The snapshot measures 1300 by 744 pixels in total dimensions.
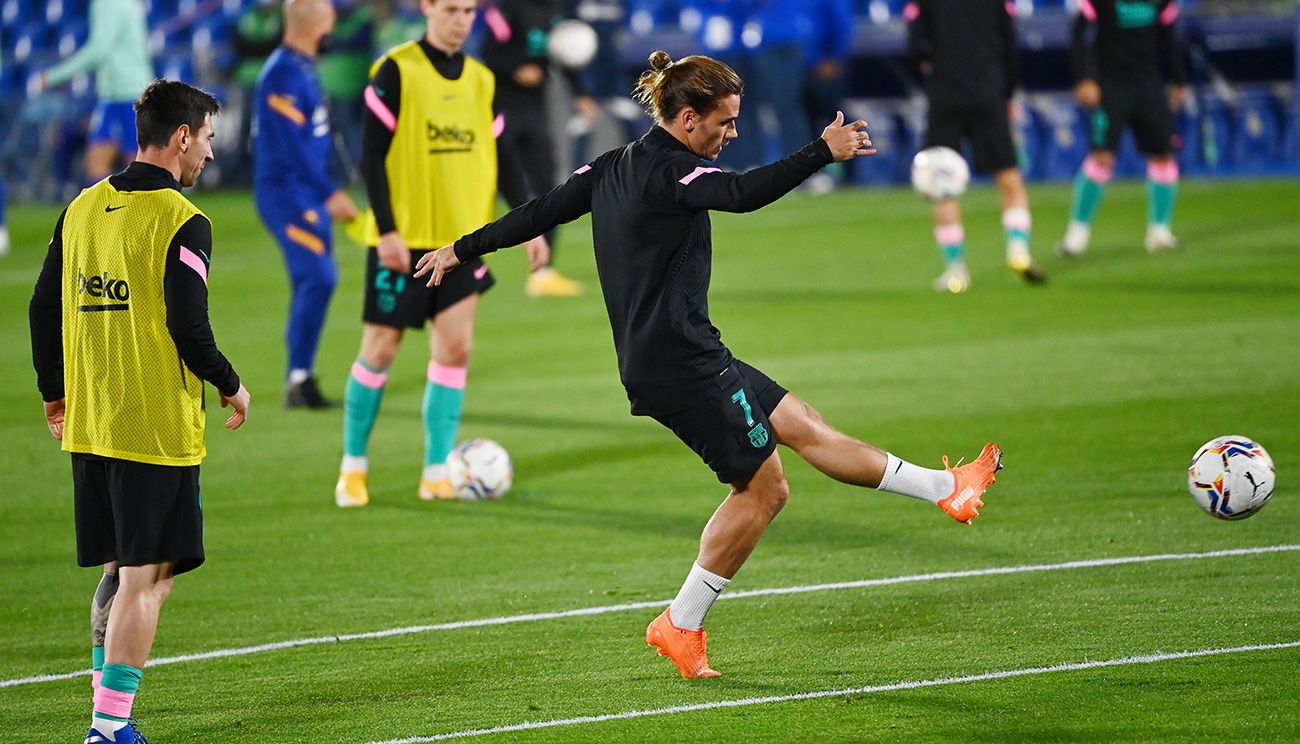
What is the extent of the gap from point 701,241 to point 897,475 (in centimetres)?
107

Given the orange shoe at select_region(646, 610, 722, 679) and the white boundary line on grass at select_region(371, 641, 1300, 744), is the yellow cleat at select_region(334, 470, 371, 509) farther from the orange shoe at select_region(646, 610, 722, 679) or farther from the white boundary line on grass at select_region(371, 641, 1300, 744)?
the white boundary line on grass at select_region(371, 641, 1300, 744)

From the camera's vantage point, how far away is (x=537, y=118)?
15461 mm

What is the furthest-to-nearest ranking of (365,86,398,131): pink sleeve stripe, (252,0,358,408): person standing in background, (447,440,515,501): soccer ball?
(252,0,358,408): person standing in background, (447,440,515,501): soccer ball, (365,86,398,131): pink sleeve stripe

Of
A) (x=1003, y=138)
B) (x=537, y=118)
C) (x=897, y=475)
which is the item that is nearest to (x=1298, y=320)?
(x=1003, y=138)

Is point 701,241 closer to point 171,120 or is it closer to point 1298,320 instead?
point 171,120

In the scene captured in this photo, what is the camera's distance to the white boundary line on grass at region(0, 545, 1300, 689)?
20.8 feet

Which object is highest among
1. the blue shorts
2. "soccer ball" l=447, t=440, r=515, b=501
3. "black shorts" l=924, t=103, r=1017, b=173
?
"black shorts" l=924, t=103, r=1017, b=173

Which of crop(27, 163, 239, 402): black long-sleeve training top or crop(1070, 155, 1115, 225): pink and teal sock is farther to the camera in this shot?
crop(1070, 155, 1115, 225): pink and teal sock

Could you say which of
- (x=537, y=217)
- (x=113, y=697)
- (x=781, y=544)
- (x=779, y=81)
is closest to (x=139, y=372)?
(x=113, y=697)

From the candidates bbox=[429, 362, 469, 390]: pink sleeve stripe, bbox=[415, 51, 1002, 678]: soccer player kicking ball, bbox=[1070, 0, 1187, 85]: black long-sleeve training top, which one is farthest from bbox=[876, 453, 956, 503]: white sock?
bbox=[1070, 0, 1187, 85]: black long-sleeve training top

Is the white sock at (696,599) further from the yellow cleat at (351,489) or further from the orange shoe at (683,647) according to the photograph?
the yellow cleat at (351,489)

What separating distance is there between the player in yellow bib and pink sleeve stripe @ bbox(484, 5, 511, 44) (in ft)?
17.5

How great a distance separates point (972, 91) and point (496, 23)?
3871 mm

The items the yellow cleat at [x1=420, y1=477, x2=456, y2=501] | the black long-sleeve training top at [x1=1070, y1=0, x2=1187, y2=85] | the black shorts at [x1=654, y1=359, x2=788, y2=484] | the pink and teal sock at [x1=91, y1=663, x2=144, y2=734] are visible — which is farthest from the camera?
the black long-sleeve training top at [x1=1070, y1=0, x2=1187, y2=85]
